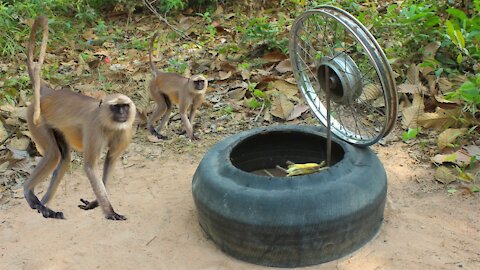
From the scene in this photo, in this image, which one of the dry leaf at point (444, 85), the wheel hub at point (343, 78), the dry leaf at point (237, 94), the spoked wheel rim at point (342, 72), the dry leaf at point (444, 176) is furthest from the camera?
the dry leaf at point (237, 94)

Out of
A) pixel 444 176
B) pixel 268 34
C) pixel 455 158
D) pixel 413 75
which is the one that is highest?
pixel 268 34

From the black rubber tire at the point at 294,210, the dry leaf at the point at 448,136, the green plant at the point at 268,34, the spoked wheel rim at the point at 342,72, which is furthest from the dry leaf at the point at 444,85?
the black rubber tire at the point at 294,210

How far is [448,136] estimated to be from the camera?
17.6 ft

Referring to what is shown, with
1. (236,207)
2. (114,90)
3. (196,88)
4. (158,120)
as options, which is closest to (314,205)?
(236,207)

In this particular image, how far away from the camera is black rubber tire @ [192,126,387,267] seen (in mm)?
3740

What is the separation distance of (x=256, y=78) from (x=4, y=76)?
3552 mm

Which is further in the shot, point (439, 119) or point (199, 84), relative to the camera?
point (199, 84)

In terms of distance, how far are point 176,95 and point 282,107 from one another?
122cm

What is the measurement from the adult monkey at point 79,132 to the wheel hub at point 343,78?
142cm

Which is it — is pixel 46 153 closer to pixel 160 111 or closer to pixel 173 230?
pixel 173 230

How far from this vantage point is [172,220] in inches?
182

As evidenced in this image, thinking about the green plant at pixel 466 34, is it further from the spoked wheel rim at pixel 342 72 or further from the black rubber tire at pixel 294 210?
the black rubber tire at pixel 294 210

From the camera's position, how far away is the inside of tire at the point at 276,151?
15.6 ft

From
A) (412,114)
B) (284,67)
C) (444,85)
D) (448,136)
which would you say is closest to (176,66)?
(284,67)
